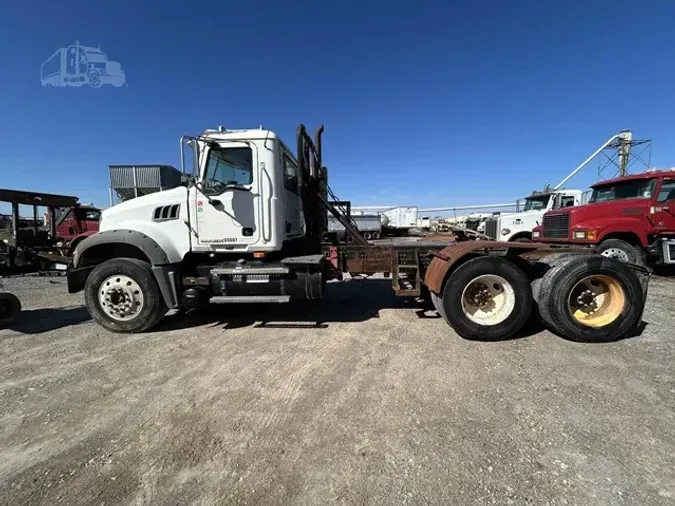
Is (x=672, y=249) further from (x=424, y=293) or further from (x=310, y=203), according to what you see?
(x=310, y=203)

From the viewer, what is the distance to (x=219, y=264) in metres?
4.79

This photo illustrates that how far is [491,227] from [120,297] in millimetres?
12926

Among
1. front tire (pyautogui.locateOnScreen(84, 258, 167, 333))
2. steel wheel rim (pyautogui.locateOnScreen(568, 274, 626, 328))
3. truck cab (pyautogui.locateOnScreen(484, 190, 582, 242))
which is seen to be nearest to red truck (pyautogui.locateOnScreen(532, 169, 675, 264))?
truck cab (pyautogui.locateOnScreen(484, 190, 582, 242))

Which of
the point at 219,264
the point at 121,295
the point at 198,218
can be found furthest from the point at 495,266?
the point at 121,295

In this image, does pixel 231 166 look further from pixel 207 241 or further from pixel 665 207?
pixel 665 207

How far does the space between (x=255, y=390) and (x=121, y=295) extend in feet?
9.83

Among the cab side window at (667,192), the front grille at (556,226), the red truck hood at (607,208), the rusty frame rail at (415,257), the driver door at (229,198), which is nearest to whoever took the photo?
the rusty frame rail at (415,257)

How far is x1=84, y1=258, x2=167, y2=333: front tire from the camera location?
4.55 m

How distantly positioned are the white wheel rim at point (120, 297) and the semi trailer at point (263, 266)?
0.01 metres

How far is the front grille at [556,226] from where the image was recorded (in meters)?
8.89

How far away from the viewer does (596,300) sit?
420 cm

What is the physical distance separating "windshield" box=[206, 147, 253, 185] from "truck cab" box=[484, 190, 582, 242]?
10.6 m

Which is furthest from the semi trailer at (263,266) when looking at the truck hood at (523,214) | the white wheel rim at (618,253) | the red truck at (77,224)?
the red truck at (77,224)

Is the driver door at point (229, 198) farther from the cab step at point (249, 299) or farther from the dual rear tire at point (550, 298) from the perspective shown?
the dual rear tire at point (550, 298)
